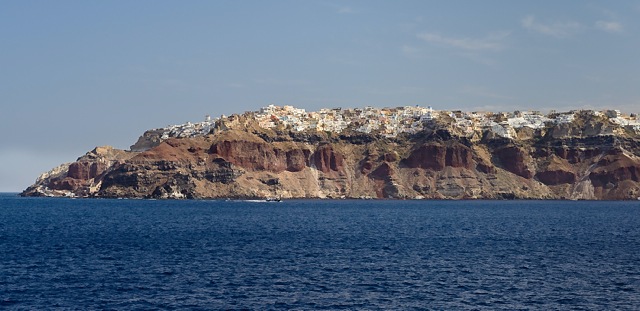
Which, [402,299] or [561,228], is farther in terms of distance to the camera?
[561,228]

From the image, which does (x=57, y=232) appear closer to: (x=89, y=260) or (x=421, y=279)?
(x=89, y=260)

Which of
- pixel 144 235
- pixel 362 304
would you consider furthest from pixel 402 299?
pixel 144 235

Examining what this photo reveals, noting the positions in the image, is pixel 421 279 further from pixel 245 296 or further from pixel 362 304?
pixel 245 296

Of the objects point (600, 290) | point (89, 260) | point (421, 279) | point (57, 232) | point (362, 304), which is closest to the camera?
point (362, 304)

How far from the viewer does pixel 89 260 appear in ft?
230

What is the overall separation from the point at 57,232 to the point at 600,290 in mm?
70798

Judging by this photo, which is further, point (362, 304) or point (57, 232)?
point (57, 232)

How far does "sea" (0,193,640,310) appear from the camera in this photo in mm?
52281

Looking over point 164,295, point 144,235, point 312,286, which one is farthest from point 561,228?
point 164,295

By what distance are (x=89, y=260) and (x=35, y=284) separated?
13.1 meters

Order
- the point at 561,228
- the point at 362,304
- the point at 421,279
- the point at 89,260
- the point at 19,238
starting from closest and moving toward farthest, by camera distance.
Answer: the point at 362,304, the point at 421,279, the point at 89,260, the point at 19,238, the point at 561,228

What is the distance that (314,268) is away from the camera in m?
67.2

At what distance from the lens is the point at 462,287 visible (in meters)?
58.1

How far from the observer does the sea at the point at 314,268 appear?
5228 cm
